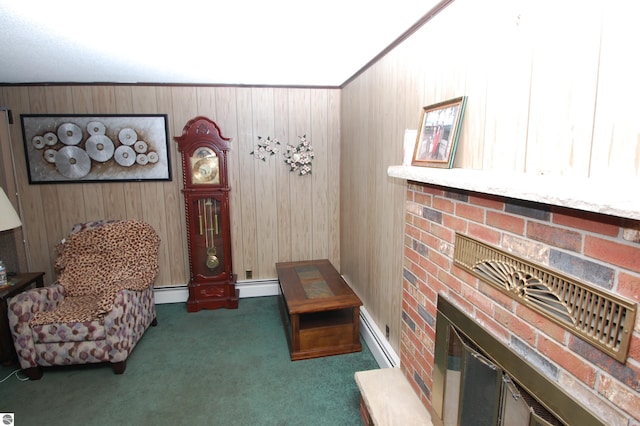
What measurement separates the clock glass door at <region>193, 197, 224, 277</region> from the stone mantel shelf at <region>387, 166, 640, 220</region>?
2.71m

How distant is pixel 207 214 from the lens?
342cm

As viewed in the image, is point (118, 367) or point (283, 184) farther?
point (283, 184)

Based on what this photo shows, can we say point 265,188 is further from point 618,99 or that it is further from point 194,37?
point 618,99

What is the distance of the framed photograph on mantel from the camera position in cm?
143

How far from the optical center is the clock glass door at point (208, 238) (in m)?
3.40

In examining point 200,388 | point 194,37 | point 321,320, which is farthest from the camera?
point 321,320

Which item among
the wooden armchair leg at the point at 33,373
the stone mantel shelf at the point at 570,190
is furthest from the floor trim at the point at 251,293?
the stone mantel shelf at the point at 570,190

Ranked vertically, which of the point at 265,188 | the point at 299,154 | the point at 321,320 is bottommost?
the point at 321,320

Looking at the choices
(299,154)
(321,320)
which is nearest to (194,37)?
(299,154)

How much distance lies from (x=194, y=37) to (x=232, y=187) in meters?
1.72

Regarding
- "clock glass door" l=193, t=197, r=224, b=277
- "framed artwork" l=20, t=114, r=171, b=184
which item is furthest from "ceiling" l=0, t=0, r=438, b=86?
"clock glass door" l=193, t=197, r=224, b=277

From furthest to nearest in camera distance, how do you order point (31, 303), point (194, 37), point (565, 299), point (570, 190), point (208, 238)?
1. point (208, 238)
2. point (31, 303)
3. point (194, 37)
4. point (565, 299)
5. point (570, 190)

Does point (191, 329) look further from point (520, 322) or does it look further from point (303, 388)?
point (520, 322)

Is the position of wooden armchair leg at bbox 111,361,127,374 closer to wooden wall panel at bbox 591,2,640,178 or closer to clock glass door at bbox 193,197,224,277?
clock glass door at bbox 193,197,224,277
